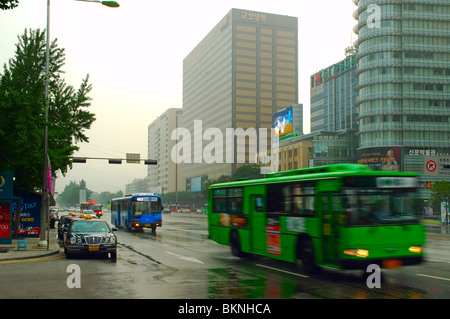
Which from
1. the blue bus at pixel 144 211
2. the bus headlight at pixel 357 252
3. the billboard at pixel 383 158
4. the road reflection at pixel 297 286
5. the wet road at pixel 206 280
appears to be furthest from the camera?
the billboard at pixel 383 158

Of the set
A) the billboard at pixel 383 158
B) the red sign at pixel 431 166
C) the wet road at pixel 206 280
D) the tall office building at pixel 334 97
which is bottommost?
the wet road at pixel 206 280

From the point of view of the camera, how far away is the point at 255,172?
11219 cm

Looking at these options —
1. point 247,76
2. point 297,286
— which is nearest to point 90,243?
point 297,286

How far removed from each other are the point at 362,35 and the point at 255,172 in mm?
39351

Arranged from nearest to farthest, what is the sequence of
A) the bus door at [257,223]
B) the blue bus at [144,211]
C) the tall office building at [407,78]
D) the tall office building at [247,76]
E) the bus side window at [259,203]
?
the bus door at [257,223]
the bus side window at [259,203]
the blue bus at [144,211]
the tall office building at [407,78]
the tall office building at [247,76]

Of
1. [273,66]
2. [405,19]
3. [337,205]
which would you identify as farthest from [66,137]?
[273,66]

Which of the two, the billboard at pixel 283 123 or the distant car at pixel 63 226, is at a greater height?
the billboard at pixel 283 123

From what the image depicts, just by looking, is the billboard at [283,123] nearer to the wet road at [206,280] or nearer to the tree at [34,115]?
the tree at [34,115]

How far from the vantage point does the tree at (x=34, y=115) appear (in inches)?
786

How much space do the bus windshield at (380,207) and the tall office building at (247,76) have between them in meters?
130

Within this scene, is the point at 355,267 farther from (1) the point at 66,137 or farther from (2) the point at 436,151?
(2) the point at 436,151

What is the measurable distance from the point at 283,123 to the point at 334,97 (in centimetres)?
4258

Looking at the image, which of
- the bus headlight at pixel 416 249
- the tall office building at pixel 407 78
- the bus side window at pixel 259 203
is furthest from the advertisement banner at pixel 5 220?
the tall office building at pixel 407 78
